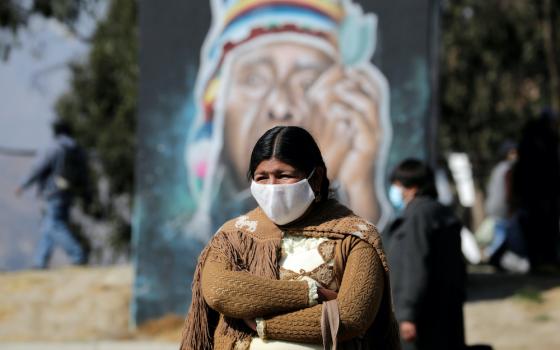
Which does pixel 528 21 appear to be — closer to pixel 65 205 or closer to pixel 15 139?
pixel 15 139

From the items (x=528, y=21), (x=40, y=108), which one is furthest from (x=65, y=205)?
(x=528, y=21)

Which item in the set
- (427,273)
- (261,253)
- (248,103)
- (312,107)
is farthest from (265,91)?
(261,253)

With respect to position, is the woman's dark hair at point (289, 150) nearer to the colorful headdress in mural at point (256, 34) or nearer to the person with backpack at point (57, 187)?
the colorful headdress in mural at point (256, 34)

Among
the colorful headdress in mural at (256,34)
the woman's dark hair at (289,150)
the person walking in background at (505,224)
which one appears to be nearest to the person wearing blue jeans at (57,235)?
the colorful headdress in mural at (256,34)

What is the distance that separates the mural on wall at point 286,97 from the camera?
32.2 ft

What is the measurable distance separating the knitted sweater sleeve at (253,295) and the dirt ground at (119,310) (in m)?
5.99

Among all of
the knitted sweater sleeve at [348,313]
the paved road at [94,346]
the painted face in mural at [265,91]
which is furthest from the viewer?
the painted face in mural at [265,91]

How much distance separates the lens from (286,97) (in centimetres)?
993

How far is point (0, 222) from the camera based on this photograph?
14.4m

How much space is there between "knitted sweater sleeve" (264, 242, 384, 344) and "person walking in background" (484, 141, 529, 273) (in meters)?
8.79

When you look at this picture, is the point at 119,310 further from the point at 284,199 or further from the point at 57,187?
the point at 284,199

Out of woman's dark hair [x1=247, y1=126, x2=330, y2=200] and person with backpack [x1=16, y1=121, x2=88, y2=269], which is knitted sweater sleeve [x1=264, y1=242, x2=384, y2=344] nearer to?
woman's dark hair [x1=247, y1=126, x2=330, y2=200]

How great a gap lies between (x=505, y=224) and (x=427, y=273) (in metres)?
6.77

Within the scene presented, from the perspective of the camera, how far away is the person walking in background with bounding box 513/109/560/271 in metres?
11.7
